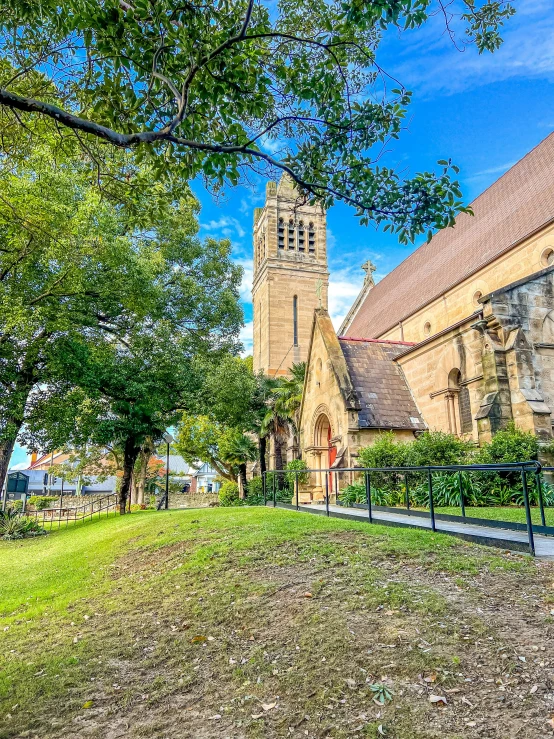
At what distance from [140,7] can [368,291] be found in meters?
36.2

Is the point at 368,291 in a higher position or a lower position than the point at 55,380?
higher

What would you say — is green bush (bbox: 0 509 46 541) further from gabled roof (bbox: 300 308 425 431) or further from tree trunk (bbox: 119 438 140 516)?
gabled roof (bbox: 300 308 425 431)

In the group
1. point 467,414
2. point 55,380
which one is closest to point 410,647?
point 467,414

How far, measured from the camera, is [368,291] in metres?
39.9

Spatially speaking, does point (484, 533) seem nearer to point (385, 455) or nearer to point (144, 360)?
point (385, 455)

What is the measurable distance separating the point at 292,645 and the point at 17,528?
57.1 ft

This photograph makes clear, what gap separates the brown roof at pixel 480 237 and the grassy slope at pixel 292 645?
16.4 m

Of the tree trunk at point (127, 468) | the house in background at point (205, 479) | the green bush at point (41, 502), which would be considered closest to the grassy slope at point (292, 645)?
the tree trunk at point (127, 468)

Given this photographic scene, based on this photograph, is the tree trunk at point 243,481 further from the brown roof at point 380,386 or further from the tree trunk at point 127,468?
the brown roof at point 380,386

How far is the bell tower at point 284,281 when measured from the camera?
46.8 m

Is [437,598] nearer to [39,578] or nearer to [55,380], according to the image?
[39,578]

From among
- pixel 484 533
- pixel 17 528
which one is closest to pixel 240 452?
pixel 17 528

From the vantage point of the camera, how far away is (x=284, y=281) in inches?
1927

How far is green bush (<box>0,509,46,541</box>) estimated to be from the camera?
1802 cm
